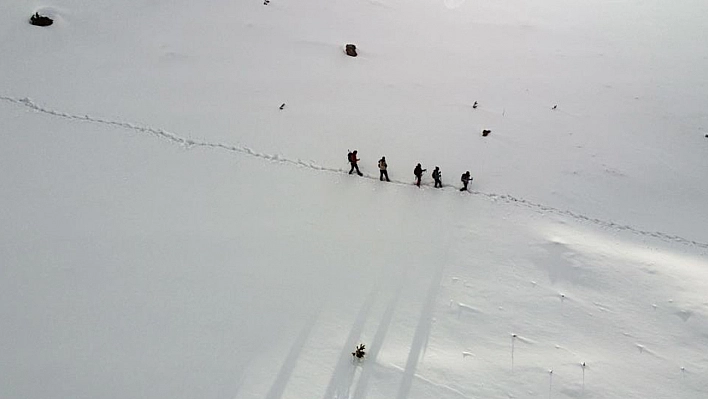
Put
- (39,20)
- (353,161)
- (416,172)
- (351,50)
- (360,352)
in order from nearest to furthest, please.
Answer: (360,352), (416,172), (353,161), (39,20), (351,50)

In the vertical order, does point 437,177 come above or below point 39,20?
below

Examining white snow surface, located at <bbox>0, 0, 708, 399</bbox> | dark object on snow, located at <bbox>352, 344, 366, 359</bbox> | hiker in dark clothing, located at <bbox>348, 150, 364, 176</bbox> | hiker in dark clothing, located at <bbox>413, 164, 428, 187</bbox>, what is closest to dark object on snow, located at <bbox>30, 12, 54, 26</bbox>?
white snow surface, located at <bbox>0, 0, 708, 399</bbox>

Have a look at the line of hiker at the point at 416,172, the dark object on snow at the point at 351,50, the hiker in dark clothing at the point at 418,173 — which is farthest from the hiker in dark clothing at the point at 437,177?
the dark object on snow at the point at 351,50

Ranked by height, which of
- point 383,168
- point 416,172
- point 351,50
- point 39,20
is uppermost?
point 351,50

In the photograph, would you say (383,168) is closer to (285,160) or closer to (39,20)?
(285,160)

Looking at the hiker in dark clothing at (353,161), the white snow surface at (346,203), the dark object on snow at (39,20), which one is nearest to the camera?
the white snow surface at (346,203)

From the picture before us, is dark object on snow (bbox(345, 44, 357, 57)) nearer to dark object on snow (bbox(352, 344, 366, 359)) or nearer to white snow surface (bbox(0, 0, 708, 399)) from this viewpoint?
white snow surface (bbox(0, 0, 708, 399))

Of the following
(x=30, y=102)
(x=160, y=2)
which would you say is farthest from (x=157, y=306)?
(x=160, y=2)

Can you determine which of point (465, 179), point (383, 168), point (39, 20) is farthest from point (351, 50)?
point (39, 20)

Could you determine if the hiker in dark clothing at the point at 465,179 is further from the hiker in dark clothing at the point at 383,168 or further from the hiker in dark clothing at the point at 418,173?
the hiker in dark clothing at the point at 383,168

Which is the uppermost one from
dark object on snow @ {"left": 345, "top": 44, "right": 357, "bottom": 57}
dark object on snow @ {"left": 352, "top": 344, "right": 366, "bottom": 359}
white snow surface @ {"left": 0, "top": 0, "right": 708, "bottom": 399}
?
dark object on snow @ {"left": 345, "top": 44, "right": 357, "bottom": 57}
